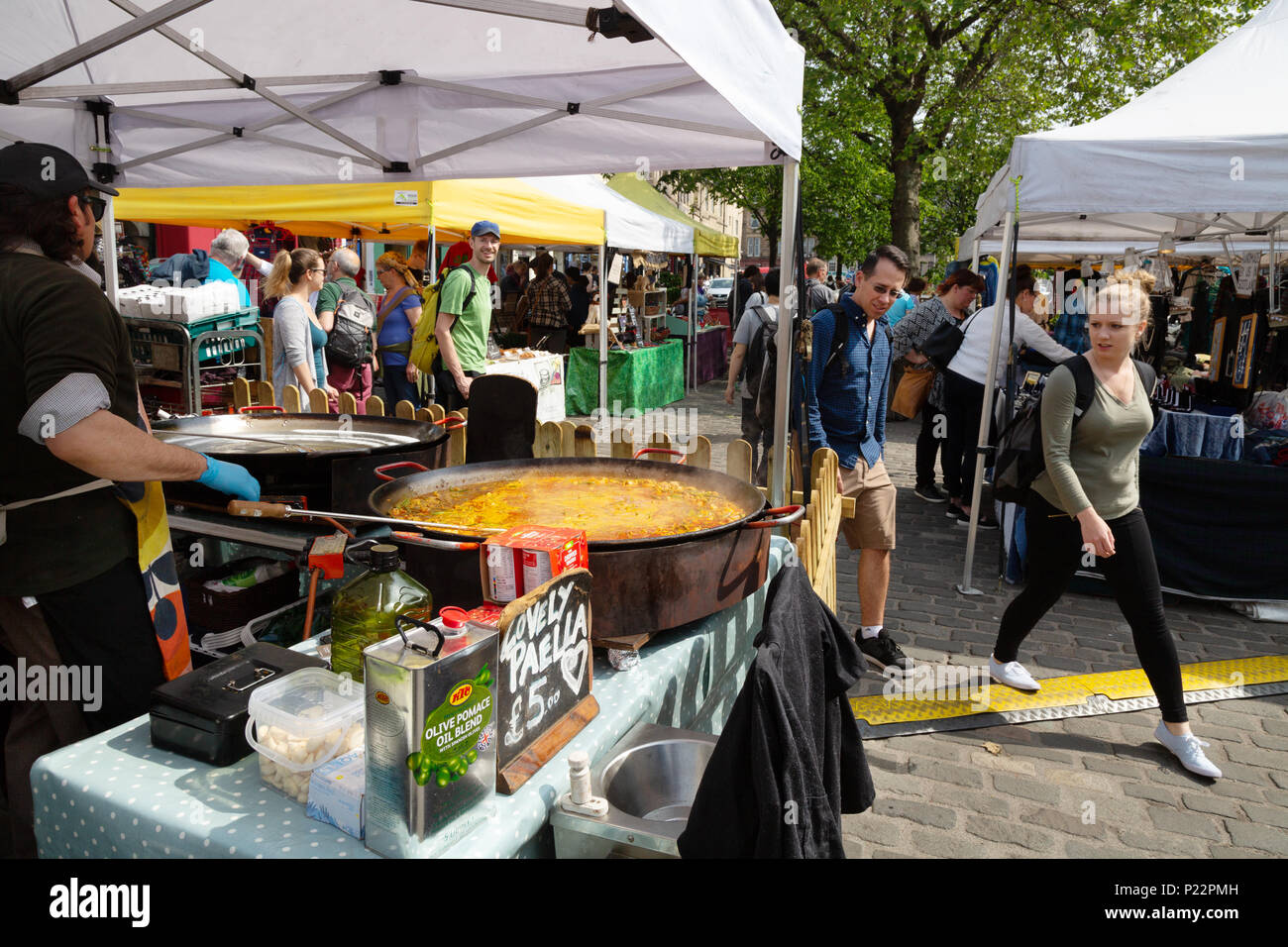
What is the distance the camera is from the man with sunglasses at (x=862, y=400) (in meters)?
4.46

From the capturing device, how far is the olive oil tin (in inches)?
54.2

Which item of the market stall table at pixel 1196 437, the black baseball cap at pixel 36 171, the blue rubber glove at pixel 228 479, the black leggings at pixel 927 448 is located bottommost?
the black leggings at pixel 927 448

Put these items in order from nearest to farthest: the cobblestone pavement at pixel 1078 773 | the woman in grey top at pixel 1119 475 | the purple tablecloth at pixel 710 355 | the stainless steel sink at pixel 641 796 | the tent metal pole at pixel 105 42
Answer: the stainless steel sink at pixel 641 796, the tent metal pole at pixel 105 42, the cobblestone pavement at pixel 1078 773, the woman in grey top at pixel 1119 475, the purple tablecloth at pixel 710 355

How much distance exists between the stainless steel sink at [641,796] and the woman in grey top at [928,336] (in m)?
7.13

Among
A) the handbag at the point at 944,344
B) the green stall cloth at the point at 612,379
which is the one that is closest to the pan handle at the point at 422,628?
the handbag at the point at 944,344

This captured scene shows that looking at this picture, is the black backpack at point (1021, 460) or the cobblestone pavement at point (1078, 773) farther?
the black backpack at point (1021, 460)

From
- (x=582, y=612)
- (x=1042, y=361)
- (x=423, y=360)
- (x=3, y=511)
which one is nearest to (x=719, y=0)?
(x=582, y=612)

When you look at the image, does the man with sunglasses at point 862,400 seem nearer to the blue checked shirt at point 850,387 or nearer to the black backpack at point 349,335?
the blue checked shirt at point 850,387

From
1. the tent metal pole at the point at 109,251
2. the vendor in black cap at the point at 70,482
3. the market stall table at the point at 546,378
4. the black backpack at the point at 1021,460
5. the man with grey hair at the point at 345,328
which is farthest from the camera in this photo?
the market stall table at the point at 546,378

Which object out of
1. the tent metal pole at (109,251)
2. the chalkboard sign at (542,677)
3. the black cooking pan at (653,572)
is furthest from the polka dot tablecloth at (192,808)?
the tent metal pole at (109,251)

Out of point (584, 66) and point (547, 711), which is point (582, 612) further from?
point (584, 66)

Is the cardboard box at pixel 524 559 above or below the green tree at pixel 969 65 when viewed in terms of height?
below

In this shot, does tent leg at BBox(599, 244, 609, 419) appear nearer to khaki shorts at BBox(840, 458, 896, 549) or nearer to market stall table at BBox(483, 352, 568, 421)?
market stall table at BBox(483, 352, 568, 421)
